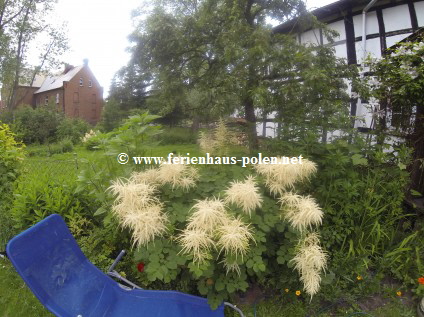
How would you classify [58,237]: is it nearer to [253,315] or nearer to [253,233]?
[253,233]

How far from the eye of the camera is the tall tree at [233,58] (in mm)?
4422

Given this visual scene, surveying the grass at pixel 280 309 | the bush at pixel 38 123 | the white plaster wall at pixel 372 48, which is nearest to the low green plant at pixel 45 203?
the grass at pixel 280 309

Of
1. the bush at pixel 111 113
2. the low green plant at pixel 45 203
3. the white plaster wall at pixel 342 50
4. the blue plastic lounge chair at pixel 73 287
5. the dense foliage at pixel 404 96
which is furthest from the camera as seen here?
the bush at pixel 111 113

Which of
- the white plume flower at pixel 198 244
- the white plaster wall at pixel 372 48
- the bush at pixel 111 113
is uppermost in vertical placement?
the white plaster wall at pixel 372 48

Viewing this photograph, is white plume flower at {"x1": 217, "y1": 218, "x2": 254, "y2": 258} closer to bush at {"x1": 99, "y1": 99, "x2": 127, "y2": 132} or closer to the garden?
the garden

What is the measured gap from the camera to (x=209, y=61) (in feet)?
18.9

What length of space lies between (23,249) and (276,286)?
178 centimetres

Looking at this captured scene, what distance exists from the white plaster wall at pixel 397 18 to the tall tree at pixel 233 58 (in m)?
2.12

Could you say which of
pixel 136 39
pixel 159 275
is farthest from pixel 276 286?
pixel 136 39

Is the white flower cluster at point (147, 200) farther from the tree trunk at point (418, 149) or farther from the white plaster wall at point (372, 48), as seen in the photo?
the white plaster wall at point (372, 48)

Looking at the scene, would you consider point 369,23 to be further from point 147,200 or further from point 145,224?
point 145,224

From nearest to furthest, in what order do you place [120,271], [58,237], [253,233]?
[253,233]
[58,237]
[120,271]

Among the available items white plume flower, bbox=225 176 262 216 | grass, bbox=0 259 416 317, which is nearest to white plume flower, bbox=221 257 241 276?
white plume flower, bbox=225 176 262 216

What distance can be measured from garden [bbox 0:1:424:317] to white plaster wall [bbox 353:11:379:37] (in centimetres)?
236
